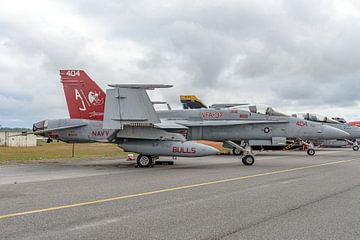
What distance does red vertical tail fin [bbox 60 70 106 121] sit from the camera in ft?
53.8

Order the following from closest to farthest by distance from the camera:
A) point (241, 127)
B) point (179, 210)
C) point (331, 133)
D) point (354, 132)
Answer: point (179, 210)
point (241, 127)
point (331, 133)
point (354, 132)

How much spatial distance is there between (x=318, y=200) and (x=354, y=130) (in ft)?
79.8

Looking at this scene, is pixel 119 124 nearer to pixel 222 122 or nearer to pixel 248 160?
pixel 222 122

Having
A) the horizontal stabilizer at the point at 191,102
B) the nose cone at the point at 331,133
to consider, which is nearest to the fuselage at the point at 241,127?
the nose cone at the point at 331,133

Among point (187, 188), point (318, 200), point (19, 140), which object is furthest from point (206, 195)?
point (19, 140)

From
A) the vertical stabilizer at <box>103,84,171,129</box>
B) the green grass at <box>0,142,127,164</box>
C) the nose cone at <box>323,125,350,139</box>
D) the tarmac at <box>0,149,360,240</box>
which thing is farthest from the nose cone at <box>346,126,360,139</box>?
the tarmac at <box>0,149,360,240</box>

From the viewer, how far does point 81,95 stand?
1644cm

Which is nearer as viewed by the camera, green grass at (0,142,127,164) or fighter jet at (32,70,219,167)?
fighter jet at (32,70,219,167)

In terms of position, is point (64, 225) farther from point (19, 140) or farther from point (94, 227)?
point (19, 140)

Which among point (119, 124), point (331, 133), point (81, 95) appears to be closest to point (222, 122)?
point (119, 124)

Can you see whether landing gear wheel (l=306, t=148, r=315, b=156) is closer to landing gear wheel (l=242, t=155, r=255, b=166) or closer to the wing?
the wing

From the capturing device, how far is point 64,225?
5.18m

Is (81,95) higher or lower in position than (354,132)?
higher

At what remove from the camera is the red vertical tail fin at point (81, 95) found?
16391 mm
